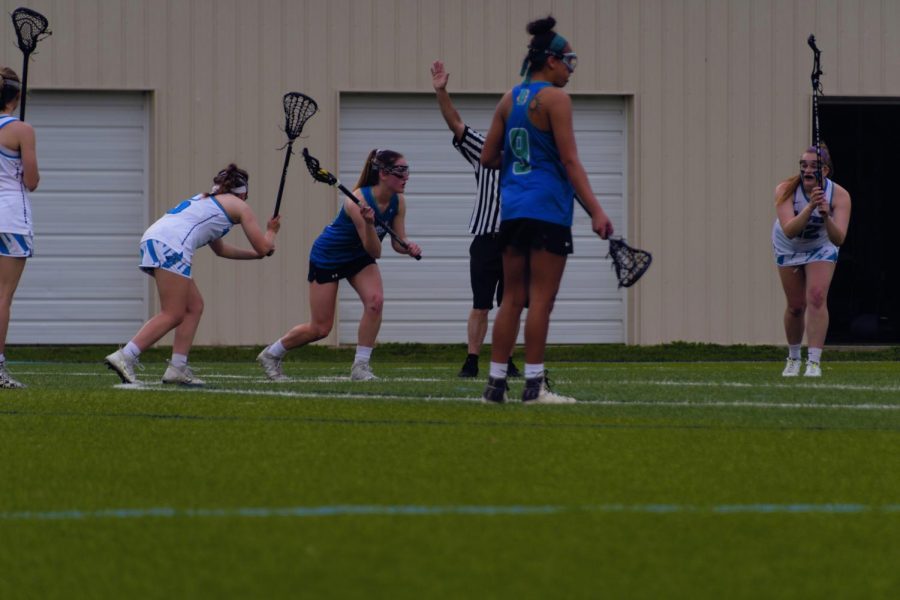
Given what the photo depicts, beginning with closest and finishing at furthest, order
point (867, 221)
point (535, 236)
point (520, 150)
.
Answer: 1. point (535, 236)
2. point (520, 150)
3. point (867, 221)

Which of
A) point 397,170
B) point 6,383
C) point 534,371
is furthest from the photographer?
point 397,170

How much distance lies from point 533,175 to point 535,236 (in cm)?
30

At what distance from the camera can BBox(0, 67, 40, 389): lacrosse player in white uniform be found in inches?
393

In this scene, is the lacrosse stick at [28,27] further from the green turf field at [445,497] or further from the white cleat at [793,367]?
the white cleat at [793,367]

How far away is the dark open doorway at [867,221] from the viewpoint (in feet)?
65.3

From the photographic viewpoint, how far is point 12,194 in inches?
396

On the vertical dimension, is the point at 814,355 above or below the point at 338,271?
below

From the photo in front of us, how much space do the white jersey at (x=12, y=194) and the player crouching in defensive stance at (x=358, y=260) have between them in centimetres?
199

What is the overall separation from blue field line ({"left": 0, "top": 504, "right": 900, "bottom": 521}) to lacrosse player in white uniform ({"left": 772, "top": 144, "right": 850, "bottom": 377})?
7528 mm

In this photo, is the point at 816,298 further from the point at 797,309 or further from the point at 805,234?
the point at 805,234

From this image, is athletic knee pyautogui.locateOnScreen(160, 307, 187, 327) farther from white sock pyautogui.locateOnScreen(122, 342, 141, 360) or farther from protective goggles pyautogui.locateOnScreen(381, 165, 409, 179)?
protective goggles pyautogui.locateOnScreen(381, 165, 409, 179)

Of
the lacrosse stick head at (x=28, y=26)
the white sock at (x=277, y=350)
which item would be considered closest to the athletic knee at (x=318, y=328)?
the white sock at (x=277, y=350)

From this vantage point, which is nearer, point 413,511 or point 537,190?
point 413,511

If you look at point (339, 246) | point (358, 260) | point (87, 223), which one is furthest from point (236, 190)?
point (87, 223)
